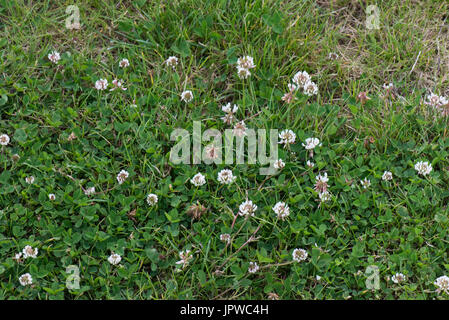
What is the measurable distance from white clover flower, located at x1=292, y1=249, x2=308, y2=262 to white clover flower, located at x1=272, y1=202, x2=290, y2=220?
21cm

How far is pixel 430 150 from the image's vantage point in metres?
3.48

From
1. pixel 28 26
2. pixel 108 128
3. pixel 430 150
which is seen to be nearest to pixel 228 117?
pixel 108 128

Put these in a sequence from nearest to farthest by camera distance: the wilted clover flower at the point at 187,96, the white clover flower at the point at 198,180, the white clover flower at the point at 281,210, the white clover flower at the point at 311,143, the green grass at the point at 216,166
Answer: the green grass at the point at 216,166
the white clover flower at the point at 281,210
the white clover flower at the point at 198,180
the white clover flower at the point at 311,143
the wilted clover flower at the point at 187,96

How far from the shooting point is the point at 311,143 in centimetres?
345

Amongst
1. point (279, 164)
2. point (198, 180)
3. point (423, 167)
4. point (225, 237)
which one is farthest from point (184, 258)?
point (423, 167)

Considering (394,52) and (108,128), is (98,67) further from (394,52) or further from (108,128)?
(394,52)

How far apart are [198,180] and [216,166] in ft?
0.56

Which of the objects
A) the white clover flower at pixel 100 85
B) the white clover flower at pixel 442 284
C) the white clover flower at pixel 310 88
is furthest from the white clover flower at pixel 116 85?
the white clover flower at pixel 442 284

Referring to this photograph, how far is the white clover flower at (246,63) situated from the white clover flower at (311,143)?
1.99ft

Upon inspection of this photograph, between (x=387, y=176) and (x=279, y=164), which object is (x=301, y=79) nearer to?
(x=279, y=164)

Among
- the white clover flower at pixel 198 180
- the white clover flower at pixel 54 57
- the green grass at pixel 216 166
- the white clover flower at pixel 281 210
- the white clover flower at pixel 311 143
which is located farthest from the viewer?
the white clover flower at pixel 54 57

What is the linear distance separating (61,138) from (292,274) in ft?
5.23

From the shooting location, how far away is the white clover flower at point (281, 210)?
3209mm

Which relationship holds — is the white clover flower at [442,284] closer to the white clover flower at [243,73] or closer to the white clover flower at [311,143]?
the white clover flower at [311,143]
